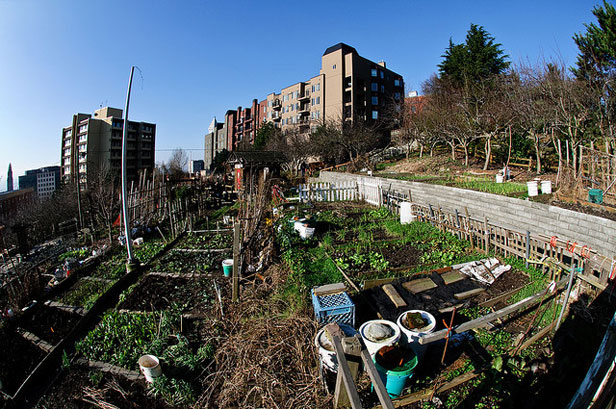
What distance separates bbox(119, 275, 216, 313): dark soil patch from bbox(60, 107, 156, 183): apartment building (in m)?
65.9

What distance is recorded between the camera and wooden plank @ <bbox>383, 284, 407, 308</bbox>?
529cm

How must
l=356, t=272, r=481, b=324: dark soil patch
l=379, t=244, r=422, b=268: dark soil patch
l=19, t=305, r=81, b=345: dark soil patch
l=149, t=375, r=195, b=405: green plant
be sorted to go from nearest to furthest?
l=149, t=375, r=195, b=405: green plant → l=356, t=272, r=481, b=324: dark soil patch → l=19, t=305, r=81, b=345: dark soil patch → l=379, t=244, r=422, b=268: dark soil patch

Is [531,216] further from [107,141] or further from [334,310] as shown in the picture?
[107,141]

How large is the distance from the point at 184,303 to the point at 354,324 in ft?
12.2

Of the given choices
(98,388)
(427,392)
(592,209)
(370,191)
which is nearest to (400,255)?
(592,209)

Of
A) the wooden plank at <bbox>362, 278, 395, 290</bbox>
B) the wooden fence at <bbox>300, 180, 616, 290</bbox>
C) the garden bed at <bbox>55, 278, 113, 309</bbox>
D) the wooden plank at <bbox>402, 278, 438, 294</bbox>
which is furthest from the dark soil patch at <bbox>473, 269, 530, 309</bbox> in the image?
the garden bed at <bbox>55, 278, 113, 309</bbox>

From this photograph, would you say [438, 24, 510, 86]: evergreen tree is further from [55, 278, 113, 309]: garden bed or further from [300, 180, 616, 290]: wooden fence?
[55, 278, 113, 309]: garden bed

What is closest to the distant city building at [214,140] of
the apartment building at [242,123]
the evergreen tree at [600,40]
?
the apartment building at [242,123]

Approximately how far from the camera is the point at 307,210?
13.8m

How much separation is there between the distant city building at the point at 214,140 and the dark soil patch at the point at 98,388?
87.5 m

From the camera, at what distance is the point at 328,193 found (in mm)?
16359

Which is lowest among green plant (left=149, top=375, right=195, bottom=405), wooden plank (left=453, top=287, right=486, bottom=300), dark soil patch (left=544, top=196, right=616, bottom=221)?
green plant (left=149, top=375, right=195, bottom=405)

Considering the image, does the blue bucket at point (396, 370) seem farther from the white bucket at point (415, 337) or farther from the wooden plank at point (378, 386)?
the wooden plank at point (378, 386)

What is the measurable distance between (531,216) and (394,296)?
16.3ft
